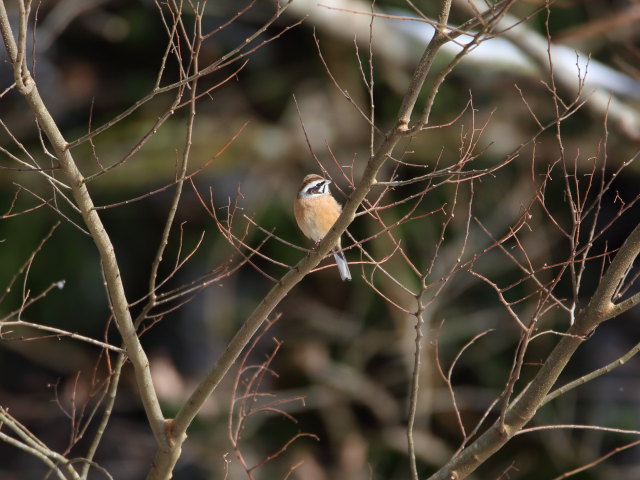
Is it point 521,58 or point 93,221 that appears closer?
point 93,221

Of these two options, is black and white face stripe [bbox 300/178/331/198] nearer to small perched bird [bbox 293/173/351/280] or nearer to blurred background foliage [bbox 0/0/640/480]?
small perched bird [bbox 293/173/351/280]

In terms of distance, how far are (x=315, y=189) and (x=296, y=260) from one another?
4.57 meters

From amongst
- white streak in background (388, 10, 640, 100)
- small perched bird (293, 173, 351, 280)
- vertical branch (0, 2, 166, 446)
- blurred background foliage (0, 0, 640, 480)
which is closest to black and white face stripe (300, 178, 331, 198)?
small perched bird (293, 173, 351, 280)

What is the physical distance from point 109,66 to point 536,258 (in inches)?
248

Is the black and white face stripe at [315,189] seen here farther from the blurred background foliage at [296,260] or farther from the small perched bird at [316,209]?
the blurred background foliage at [296,260]

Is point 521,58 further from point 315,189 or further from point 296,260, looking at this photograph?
point 315,189

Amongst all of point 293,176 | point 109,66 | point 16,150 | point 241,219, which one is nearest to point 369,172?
point 241,219

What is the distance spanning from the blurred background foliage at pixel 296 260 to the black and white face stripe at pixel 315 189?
12.3 feet

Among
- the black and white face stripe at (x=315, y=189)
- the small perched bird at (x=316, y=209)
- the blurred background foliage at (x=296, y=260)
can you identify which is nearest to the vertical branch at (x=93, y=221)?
the small perched bird at (x=316, y=209)

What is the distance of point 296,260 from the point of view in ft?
31.6

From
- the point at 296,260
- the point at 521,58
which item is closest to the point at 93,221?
the point at 521,58

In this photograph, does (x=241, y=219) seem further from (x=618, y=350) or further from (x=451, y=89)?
(x=618, y=350)

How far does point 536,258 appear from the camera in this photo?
961cm

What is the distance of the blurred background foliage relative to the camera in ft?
29.8
